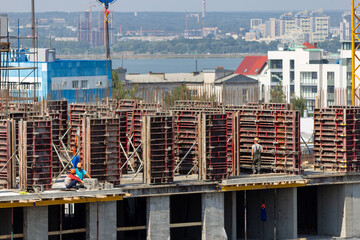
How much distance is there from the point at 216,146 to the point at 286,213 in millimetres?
4618

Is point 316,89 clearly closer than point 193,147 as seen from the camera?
No

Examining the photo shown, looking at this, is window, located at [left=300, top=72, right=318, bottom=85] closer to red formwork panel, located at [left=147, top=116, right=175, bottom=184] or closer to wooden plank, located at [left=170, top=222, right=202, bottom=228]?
wooden plank, located at [left=170, top=222, right=202, bottom=228]

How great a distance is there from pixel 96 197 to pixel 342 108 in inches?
508

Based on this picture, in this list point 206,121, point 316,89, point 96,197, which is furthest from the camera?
point 316,89

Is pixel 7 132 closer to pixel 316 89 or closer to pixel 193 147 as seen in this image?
pixel 193 147

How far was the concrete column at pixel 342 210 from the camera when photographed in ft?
149

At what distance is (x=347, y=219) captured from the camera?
4534cm

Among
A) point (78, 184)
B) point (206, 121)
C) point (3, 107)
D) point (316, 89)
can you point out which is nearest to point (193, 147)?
point (206, 121)

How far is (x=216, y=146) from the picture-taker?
137 feet

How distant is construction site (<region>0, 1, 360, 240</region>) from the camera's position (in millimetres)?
38750

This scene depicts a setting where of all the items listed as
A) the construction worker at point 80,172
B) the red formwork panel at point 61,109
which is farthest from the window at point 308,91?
the construction worker at point 80,172

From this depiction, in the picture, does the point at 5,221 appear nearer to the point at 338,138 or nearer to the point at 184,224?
the point at 184,224

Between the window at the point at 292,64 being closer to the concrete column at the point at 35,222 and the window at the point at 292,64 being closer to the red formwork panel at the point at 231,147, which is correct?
the red formwork panel at the point at 231,147

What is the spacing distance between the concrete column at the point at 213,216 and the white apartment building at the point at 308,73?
9873 centimetres
